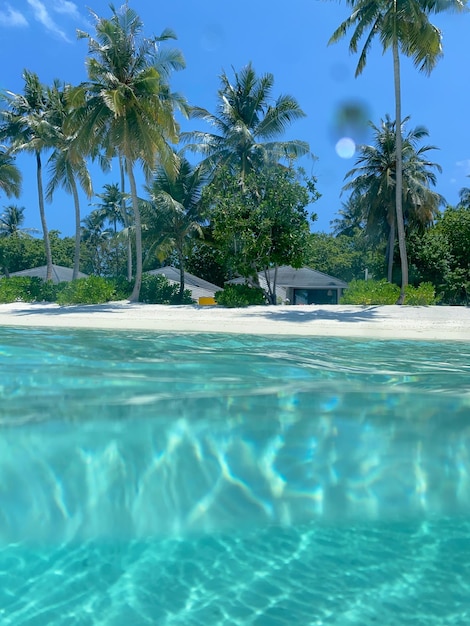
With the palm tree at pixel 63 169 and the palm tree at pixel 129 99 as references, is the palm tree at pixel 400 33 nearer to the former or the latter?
the palm tree at pixel 129 99

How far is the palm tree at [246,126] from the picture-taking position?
26438mm

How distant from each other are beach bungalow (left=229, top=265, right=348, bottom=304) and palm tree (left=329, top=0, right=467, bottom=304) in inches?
576

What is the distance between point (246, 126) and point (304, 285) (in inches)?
525

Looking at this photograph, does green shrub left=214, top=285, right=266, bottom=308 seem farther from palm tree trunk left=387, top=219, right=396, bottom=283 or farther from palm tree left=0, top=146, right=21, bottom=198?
palm tree left=0, top=146, right=21, bottom=198

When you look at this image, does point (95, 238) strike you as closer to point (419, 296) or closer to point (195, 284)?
point (195, 284)

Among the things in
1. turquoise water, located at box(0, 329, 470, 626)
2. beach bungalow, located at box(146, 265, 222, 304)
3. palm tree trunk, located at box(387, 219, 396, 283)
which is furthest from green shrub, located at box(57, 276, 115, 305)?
palm tree trunk, located at box(387, 219, 396, 283)

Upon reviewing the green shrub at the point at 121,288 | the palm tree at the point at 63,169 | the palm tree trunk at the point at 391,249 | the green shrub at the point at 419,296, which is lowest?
the green shrub at the point at 419,296

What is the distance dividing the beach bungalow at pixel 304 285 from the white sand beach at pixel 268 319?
1531cm

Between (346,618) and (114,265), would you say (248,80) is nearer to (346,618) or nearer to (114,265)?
(346,618)

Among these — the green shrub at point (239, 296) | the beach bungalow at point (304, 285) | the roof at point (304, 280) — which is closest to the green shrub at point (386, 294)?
the green shrub at point (239, 296)

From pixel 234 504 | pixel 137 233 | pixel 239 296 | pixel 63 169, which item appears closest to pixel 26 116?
pixel 63 169

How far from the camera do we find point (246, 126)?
2647cm

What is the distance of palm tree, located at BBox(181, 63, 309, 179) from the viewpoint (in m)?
26.4

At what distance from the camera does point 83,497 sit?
3.28 m
